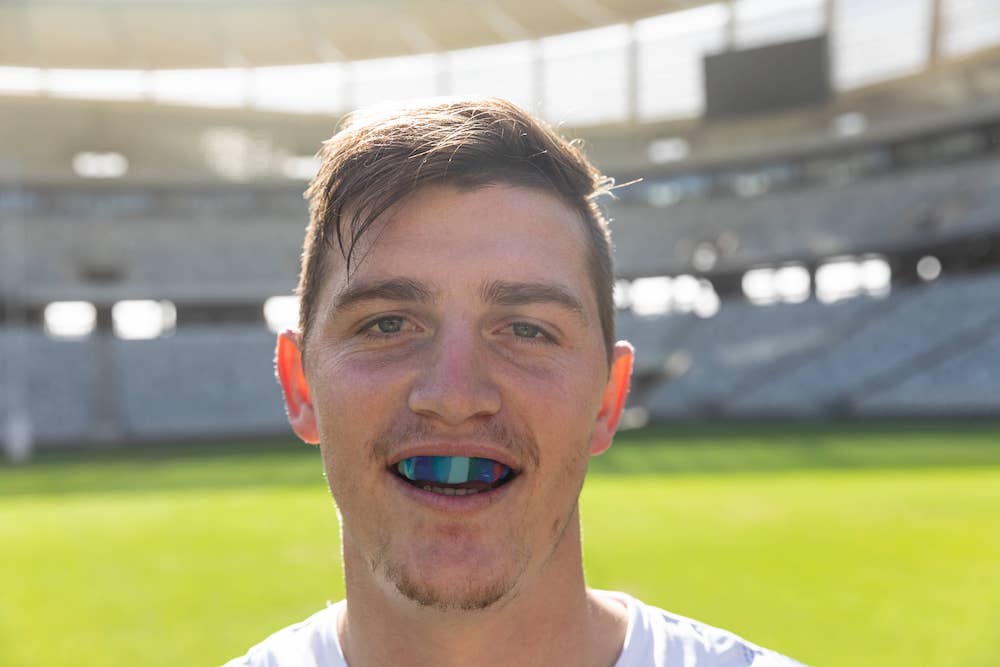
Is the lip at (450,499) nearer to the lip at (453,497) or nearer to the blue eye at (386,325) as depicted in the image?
the lip at (453,497)

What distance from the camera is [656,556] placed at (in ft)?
23.8

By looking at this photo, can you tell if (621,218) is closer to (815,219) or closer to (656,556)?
(815,219)

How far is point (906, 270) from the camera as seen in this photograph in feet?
114

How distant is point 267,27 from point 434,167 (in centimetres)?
3767

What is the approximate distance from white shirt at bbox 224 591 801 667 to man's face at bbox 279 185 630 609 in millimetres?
272

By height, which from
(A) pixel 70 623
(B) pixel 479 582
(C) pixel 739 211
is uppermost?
(C) pixel 739 211

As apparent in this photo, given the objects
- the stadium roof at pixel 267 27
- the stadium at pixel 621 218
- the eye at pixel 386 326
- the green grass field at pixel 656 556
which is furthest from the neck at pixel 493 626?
the stadium roof at pixel 267 27

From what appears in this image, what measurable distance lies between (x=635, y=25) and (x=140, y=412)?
27607mm

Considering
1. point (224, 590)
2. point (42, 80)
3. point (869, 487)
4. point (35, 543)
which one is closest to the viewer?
point (224, 590)

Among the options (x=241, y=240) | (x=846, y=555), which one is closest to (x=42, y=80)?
(x=241, y=240)

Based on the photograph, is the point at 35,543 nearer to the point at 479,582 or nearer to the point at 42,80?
the point at 479,582

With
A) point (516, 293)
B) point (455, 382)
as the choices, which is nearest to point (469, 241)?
point (516, 293)

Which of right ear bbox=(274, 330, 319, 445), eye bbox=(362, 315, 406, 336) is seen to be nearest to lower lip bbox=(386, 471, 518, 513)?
eye bbox=(362, 315, 406, 336)

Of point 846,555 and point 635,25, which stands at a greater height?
point 635,25
